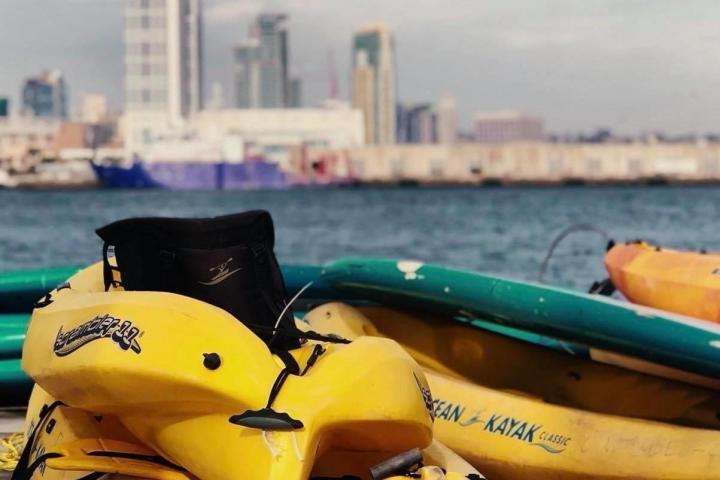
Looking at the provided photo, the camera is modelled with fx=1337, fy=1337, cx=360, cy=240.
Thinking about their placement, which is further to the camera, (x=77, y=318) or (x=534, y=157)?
(x=534, y=157)

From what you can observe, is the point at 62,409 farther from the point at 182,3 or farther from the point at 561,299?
the point at 182,3

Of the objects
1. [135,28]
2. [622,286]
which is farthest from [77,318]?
[135,28]

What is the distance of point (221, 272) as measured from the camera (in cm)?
435

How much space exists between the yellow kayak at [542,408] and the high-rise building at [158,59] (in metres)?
154

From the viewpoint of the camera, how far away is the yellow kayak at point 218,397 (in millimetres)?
3768

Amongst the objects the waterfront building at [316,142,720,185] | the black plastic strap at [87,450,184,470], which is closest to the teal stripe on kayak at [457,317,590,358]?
the black plastic strap at [87,450,184,470]

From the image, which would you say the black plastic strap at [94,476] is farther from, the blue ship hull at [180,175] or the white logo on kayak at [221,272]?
the blue ship hull at [180,175]

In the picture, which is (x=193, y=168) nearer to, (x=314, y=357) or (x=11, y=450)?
(x=11, y=450)

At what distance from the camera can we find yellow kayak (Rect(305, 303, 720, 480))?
5.05m

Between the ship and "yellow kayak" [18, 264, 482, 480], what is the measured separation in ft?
352

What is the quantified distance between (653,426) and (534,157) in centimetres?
12627

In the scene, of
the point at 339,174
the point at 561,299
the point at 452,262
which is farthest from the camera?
the point at 339,174

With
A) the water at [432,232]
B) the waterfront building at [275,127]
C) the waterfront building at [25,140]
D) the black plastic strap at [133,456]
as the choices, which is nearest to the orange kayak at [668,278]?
the black plastic strap at [133,456]

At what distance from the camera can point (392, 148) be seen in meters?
131
